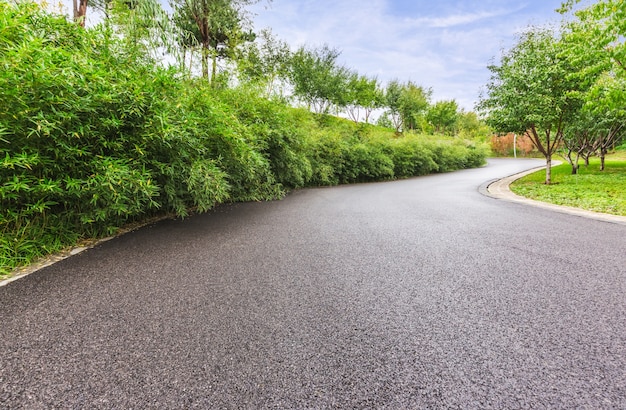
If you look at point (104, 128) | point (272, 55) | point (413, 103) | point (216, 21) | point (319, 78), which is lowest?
point (104, 128)

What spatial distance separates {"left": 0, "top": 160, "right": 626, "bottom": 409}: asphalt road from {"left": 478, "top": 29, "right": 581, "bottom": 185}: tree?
555 cm

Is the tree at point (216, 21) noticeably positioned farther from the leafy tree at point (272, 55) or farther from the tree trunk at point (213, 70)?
the tree trunk at point (213, 70)

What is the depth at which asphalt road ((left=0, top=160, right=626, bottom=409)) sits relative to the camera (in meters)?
0.92

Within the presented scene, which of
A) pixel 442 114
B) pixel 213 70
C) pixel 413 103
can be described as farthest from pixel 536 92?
pixel 442 114

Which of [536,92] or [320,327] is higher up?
[536,92]

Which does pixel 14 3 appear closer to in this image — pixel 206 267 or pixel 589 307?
pixel 206 267

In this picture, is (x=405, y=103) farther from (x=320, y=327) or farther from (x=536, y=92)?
(x=320, y=327)

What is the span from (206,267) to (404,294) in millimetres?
1481

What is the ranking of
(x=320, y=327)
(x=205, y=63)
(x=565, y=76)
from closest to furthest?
1. (x=320, y=327)
2. (x=205, y=63)
3. (x=565, y=76)

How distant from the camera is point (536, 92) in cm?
645

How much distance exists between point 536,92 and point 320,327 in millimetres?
8334

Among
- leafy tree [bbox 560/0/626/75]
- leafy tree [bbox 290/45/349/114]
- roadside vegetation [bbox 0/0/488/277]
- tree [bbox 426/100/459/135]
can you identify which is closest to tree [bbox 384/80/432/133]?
tree [bbox 426/100/459/135]

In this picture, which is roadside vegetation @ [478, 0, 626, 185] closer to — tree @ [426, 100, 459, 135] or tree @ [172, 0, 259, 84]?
tree @ [172, 0, 259, 84]

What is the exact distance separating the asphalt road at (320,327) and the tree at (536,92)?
555 centimetres
